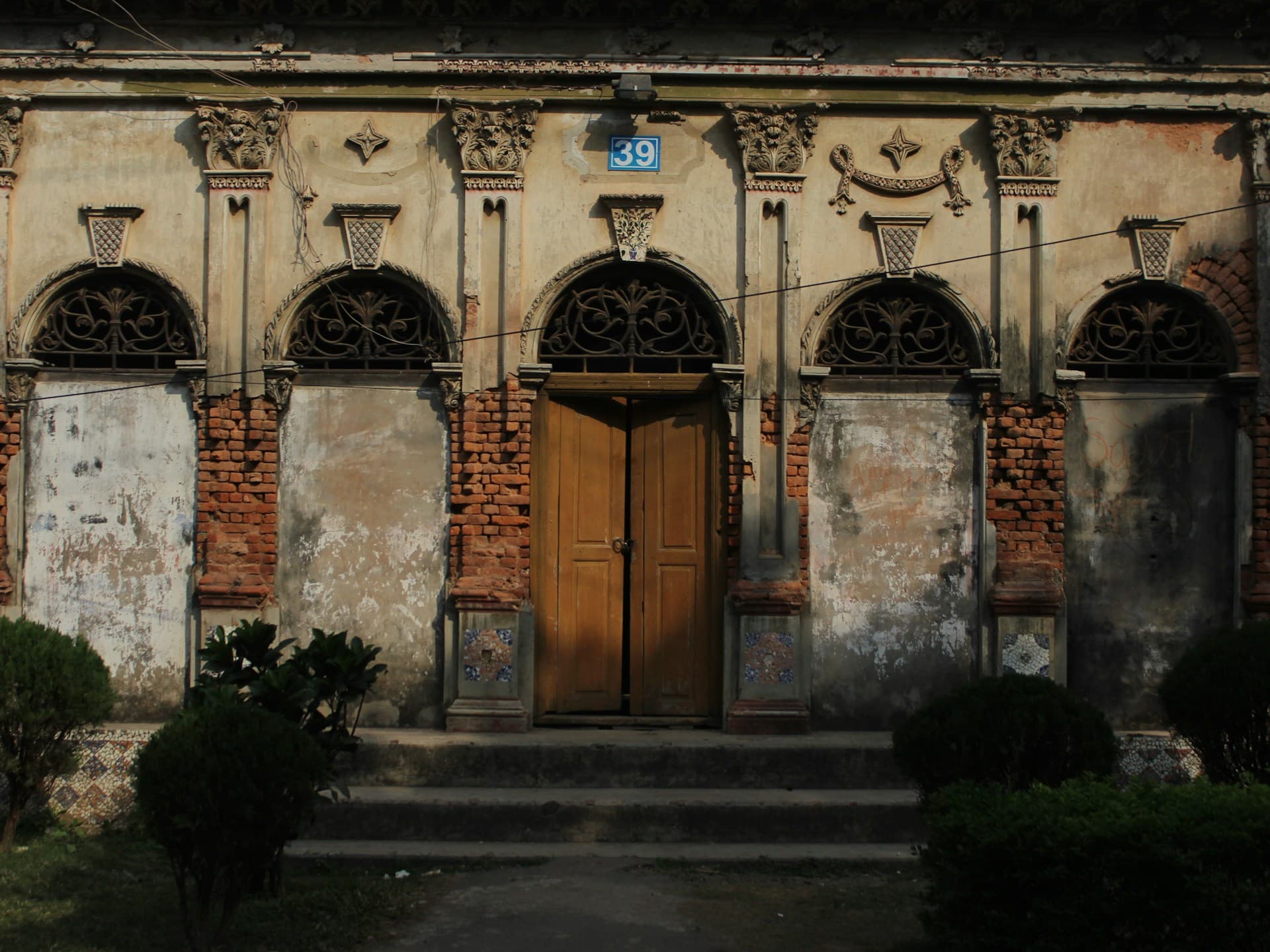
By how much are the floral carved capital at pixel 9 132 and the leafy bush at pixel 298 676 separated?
4.91m

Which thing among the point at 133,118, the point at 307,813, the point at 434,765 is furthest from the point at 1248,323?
the point at 133,118

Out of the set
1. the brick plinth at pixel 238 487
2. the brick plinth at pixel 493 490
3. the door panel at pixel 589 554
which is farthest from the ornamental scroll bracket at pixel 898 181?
the brick plinth at pixel 238 487

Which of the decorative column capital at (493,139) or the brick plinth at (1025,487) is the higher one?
the decorative column capital at (493,139)

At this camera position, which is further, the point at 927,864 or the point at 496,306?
the point at 496,306

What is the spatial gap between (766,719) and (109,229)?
632 cm

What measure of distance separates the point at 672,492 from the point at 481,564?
1601 millimetres

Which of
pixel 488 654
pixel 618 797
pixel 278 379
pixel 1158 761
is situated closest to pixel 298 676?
pixel 618 797

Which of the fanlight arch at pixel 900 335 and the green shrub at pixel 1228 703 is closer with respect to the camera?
Result: the green shrub at pixel 1228 703

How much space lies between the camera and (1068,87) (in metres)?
10.3

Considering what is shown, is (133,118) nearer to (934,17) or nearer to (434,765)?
(434,765)

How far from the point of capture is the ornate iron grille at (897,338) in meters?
10.4

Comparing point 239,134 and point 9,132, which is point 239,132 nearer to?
point 239,134

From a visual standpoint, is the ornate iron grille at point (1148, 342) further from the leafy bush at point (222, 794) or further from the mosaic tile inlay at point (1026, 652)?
the leafy bush at point (222, 794)

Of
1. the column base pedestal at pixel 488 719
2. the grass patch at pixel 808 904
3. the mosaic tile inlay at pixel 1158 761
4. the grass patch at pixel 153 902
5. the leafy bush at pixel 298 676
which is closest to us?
the grass patch at pixel 153 902
